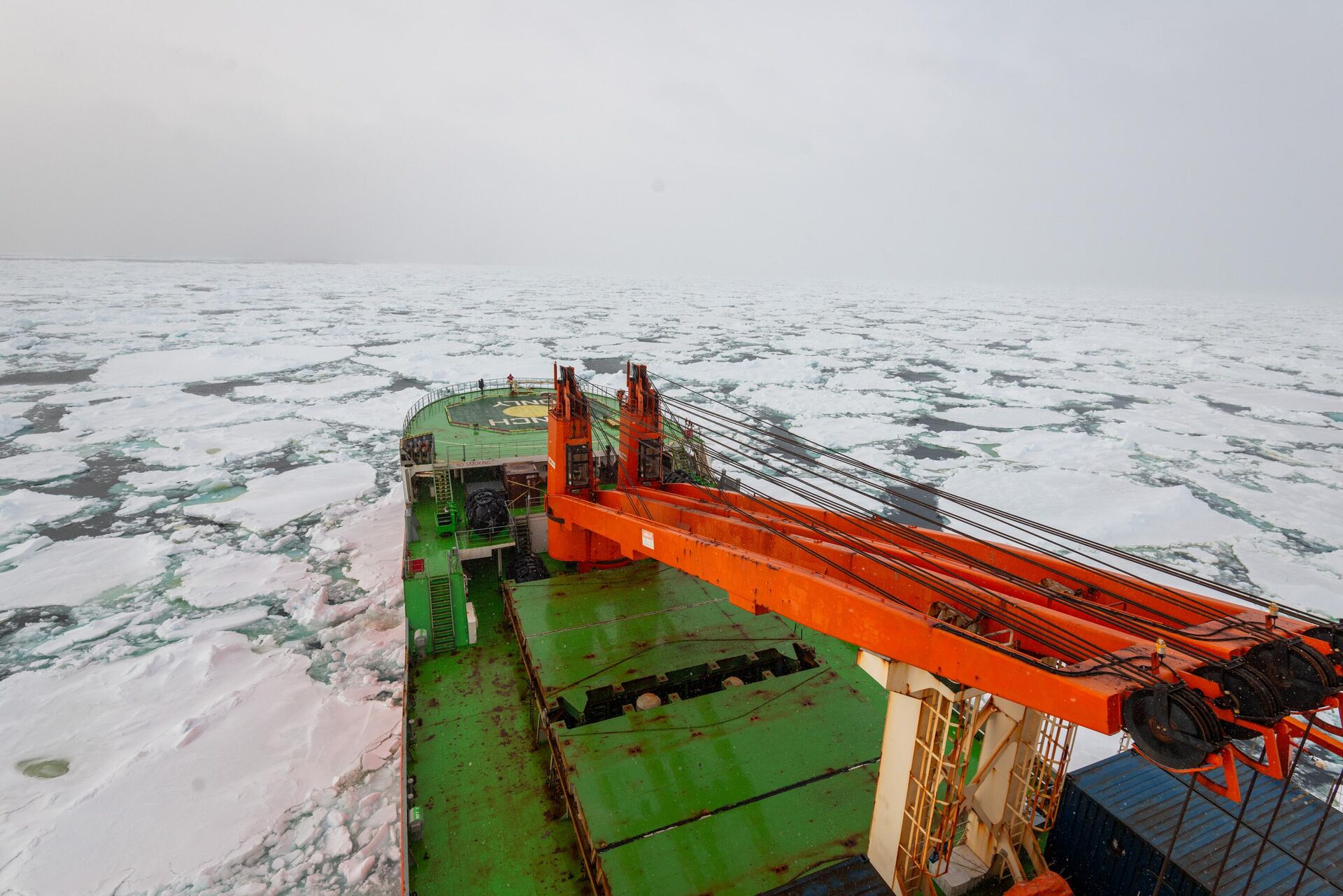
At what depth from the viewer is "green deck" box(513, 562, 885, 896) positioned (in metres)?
6.00

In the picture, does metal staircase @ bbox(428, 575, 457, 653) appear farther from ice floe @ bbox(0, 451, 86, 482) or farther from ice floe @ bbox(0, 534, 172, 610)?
ice floe @ bbox(0, 451, 86, 482)

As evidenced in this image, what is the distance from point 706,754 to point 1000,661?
12.5 feet

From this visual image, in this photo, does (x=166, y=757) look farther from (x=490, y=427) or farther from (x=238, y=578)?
(x=490, y=427)

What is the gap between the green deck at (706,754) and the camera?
19.7 ft

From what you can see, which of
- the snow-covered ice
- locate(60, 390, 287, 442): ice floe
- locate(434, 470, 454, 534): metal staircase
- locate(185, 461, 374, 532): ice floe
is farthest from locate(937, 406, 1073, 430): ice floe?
locate(60, 390, 287, 442): ice floe

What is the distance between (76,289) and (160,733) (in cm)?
9317

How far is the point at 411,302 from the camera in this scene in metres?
71.6

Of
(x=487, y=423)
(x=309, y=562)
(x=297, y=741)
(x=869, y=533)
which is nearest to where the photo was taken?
(x=869, y=533)

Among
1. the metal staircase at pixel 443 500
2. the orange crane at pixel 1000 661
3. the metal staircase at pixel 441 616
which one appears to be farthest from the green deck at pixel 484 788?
the metal staircase at pixel 443 500

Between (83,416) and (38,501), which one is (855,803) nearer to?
(38,501)

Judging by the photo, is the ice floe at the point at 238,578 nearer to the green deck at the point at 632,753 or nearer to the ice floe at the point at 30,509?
the green deck at the point at 632,753

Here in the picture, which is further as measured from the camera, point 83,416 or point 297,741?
point 83,416

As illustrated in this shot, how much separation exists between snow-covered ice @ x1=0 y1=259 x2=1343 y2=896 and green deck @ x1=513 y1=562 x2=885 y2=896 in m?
3.08

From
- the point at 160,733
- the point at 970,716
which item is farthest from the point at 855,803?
the point at 160,733
